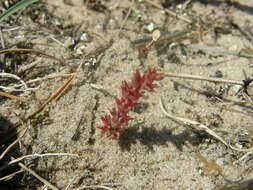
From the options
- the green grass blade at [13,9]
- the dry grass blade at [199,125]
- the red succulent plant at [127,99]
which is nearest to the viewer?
the red succulent plant at [127,99]

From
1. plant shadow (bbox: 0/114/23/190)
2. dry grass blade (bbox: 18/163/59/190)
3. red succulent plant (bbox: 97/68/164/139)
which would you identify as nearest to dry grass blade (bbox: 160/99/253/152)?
red succulent plant (bbox: 97/68/164/139)

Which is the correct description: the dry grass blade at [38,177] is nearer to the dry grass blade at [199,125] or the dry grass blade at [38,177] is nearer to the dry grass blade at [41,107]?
the dry grass blade at [41,107]

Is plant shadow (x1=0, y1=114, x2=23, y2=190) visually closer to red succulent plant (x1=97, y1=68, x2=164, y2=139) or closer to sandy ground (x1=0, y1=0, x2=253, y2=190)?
sandy ground (x1=0, y1=0, x2=253, y2=190)

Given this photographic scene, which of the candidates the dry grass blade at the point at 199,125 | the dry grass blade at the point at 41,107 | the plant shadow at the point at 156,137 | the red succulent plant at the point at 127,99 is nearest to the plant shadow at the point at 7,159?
the dry grass blade at the point at 41,107

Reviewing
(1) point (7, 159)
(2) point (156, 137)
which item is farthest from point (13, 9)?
(2) point (156, 137)

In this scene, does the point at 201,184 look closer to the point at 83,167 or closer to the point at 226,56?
the point at 83,167

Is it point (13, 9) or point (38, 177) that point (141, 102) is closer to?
point (38, 177)

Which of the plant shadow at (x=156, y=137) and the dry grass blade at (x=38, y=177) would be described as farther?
the plant shadow at (x=156, y=137)

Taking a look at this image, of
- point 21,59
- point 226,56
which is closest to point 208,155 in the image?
point 226,56
